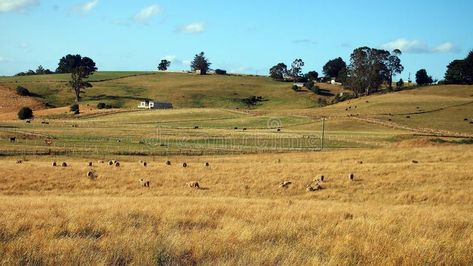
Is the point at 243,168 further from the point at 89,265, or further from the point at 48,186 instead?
the point at 89,265

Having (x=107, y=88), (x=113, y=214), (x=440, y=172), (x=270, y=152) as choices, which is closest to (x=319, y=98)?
(x=107, y=88)

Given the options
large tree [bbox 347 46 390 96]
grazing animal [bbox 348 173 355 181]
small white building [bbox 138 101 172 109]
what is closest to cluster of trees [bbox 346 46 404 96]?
large tree [bbox 347 46 390 96]

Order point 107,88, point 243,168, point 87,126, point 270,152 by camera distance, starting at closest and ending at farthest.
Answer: point 243,168 → point 270,152 → point 87,126 → point 107,88

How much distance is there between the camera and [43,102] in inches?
5797

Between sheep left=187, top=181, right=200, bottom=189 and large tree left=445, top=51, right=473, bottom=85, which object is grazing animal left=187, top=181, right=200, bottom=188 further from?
large tree left=445, top=51, right=473, bottom=85

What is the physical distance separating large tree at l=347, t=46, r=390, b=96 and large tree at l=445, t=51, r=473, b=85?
2042cm

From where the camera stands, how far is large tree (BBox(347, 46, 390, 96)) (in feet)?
533

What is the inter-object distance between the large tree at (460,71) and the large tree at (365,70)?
20.4 meters

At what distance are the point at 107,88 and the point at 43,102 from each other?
3068 centimetres

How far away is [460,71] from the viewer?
164m

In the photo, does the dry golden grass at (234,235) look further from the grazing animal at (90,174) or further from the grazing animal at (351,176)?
the grazing animal at (90,174)

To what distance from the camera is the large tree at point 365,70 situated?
162375mm

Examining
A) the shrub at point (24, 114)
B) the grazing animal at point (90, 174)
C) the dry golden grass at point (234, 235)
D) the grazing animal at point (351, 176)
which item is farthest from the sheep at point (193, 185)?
the shrub at point (24, 114)

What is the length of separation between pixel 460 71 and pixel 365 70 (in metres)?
28.3
